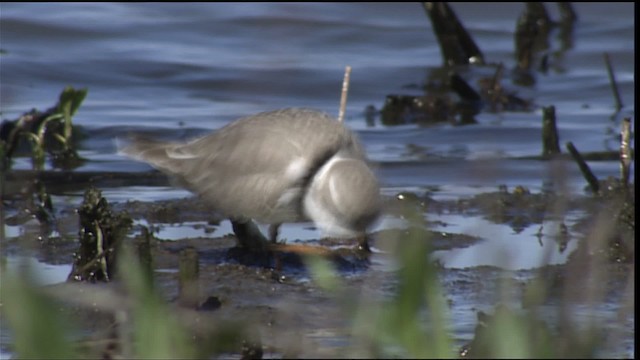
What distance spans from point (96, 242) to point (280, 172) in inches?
37.7

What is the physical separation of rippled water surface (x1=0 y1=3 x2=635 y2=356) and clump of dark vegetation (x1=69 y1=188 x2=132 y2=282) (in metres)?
0.52

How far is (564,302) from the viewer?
3.43 m

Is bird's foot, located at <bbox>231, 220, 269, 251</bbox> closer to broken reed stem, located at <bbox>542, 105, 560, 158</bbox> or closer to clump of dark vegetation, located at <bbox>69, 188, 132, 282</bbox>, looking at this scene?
clump of dark vegetation, located at <bbox>69, 188, 132, 282</bbox>

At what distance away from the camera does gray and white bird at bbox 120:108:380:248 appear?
6336 millimetres

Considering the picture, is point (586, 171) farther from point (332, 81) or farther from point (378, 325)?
point (378, 325)

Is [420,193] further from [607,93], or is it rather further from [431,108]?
[607,93]

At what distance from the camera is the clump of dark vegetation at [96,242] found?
6.02 metres

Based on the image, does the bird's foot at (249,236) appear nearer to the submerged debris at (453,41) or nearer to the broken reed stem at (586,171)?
the broken reed stem at (586,171)

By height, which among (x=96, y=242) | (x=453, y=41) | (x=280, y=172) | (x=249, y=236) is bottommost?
(x=249, y=236)

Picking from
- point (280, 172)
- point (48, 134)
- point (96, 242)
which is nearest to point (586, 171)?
point (280, 172)

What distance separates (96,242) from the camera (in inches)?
240

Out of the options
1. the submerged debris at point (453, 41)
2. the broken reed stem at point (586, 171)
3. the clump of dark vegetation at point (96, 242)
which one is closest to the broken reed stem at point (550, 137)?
the broken reed stem at point (586, 171)

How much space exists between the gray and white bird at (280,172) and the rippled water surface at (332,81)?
0.51 meters

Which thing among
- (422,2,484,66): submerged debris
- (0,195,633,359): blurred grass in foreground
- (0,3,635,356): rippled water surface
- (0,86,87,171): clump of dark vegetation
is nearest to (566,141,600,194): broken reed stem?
(0,3,635,356): rippled water surface
